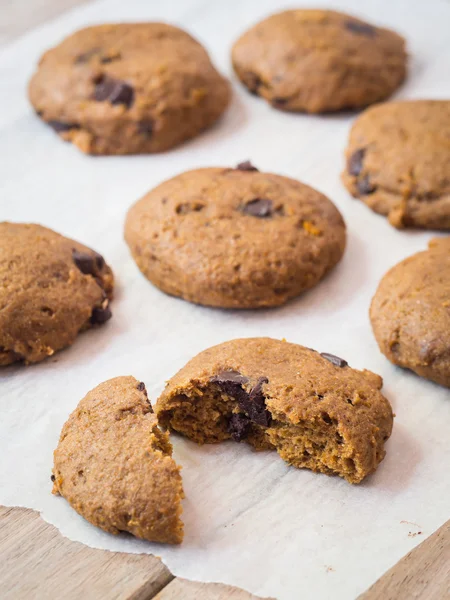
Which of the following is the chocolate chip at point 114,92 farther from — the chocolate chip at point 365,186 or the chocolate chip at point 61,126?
the chocolate chip at point 365,186

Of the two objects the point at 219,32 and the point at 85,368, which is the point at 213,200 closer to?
the point at 85,368

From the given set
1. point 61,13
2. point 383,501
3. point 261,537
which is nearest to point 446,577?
point 383,501

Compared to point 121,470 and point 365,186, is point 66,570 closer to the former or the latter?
point 121,470

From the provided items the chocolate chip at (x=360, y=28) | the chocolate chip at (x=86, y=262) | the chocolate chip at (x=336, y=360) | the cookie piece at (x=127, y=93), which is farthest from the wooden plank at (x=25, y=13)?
the chocolate chip at (x=336, y=360)

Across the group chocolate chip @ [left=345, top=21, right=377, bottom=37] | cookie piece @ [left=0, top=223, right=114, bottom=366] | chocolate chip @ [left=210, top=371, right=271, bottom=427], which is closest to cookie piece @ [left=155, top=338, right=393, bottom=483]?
chocolate chip @ [left=210, top=371, right=271, bottom=427]

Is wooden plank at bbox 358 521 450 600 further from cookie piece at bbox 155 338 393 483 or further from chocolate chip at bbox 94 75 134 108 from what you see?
chocolate chip at bbox 94 75 134 108
